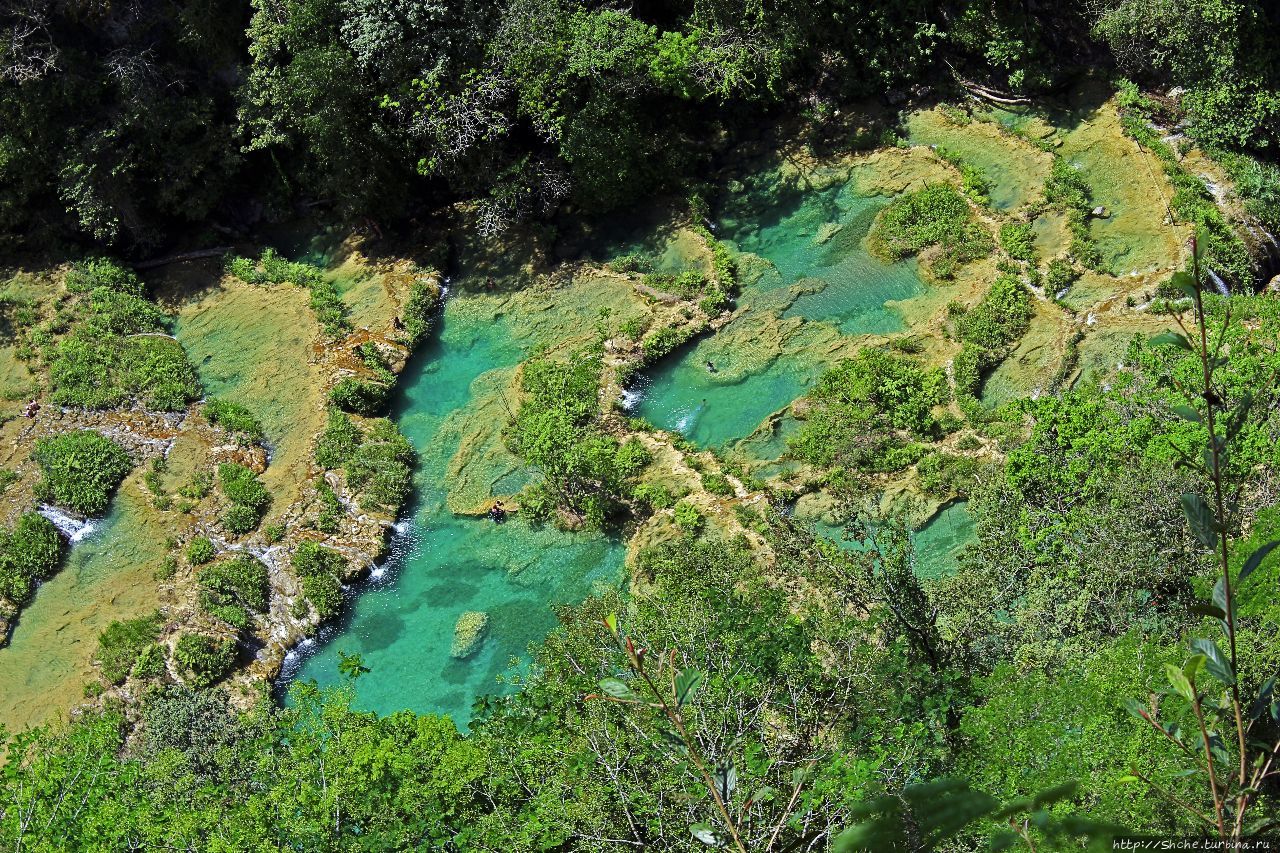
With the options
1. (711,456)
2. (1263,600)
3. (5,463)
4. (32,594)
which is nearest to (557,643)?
(711,456)

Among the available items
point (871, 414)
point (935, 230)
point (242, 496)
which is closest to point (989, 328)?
point (871, 414)

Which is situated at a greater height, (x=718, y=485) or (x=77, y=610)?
(x=77, y=610)

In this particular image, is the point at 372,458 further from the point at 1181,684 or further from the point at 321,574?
the point at 1181,684

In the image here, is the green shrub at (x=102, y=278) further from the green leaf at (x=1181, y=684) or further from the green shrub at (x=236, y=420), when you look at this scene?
the green leaf at (x=1181, y=684)

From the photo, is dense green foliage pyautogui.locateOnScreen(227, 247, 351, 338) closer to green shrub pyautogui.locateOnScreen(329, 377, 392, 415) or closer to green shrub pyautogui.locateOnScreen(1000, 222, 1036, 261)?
green shrub pyautogui.locateOnScreen(329, 377, 392, 415)

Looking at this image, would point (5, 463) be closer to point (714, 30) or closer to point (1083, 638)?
point (714, 30)

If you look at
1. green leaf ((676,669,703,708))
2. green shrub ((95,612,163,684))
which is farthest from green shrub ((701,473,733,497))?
green leaf ((676,669,703,708))
